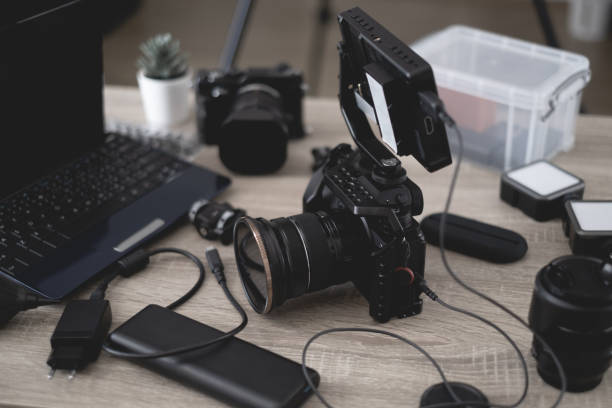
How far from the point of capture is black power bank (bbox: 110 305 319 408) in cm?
71

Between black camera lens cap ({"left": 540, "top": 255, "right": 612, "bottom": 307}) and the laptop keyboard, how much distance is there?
63 centimetres

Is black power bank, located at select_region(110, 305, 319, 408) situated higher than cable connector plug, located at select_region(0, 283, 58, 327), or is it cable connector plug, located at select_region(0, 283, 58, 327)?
cable connector plug, located at select_region(0, 283, 58, 327)

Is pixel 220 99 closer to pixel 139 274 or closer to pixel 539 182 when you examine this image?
pixel 139 274

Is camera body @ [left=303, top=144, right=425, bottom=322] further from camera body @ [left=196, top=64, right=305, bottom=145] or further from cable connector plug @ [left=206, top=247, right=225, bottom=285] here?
camera body @ [left=196, top=64, right=305, bottom=145]

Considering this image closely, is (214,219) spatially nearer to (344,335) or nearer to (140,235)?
(140,235)

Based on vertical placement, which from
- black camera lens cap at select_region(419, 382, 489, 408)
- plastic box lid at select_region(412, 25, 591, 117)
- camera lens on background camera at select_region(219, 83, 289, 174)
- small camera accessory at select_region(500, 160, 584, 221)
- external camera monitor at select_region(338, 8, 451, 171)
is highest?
external camera monitor at select_region(338, 8, 451, 171)

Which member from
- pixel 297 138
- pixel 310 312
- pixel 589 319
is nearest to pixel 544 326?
pixel 589 319

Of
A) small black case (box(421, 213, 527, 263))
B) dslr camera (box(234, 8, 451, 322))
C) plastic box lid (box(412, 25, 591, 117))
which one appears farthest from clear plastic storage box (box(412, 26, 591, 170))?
dslr camera (box(234, 8, 451, 322))

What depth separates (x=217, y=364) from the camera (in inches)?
29.2

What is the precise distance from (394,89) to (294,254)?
23 cm

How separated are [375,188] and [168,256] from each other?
326 mm

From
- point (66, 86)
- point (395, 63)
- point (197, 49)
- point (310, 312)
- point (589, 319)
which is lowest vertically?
point (197, 49)

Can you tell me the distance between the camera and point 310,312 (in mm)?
854

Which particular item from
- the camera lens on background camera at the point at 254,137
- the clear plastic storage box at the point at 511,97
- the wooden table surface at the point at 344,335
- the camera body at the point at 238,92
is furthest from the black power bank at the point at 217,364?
the clear plastic storage box at the point at 511,97
